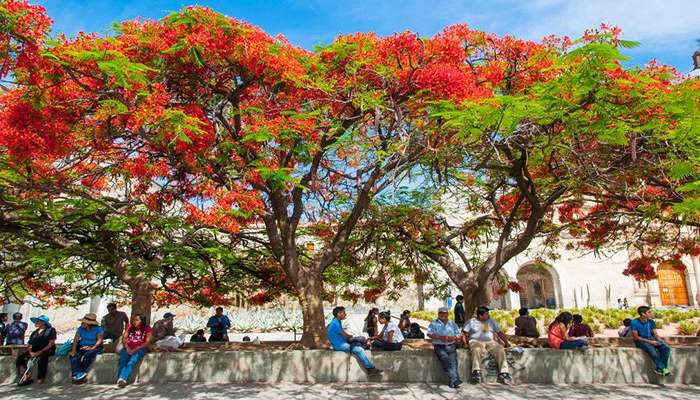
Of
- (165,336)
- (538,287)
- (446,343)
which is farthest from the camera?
(538,287)

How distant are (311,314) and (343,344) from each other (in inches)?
47.7

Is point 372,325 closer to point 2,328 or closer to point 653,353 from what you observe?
point 653,353

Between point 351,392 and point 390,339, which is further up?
point 390,339

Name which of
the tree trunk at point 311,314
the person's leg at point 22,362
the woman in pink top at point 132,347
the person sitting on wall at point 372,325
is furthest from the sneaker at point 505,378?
the person's leg at point 22,362

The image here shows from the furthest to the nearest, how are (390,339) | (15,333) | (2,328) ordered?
(2,328) → (15,333) → (390,339)

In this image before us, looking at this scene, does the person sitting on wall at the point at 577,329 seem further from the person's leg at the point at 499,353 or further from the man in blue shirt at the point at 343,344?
the man in blue shirt at the point at 343,344

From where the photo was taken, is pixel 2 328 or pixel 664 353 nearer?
pixel 664 353

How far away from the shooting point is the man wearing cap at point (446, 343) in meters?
7.23

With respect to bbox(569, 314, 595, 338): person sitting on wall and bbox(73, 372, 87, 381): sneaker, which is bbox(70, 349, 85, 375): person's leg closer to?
bbox(73, 372, 87, 381): sneaker

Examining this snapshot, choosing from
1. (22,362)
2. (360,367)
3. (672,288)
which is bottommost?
(360,367)

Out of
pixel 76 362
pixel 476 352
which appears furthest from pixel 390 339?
pixel 76 362

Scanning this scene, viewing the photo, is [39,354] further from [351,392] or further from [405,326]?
[405,326]

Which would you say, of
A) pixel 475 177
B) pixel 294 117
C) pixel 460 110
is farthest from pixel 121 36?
pixel 475 177

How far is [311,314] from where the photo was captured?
342 inches
